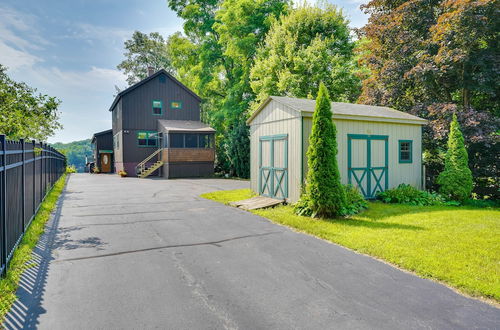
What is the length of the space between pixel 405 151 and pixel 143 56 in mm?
38963

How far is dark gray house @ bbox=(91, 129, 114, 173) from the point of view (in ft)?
107

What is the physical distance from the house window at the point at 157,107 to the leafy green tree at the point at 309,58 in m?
9.04

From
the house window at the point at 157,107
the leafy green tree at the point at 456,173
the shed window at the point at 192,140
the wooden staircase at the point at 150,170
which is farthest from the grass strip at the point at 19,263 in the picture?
the house window at the point at 157,107

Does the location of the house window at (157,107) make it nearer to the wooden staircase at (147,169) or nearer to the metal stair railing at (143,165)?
the metal stair railing at (143,165)

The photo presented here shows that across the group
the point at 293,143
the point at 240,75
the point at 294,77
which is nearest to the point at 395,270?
the point at 293,143

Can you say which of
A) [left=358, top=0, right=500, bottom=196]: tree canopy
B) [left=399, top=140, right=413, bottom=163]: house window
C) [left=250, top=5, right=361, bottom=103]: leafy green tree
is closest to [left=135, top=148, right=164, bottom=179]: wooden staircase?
[left=250, top=5, right=361, bottom=103]: leafy green tree

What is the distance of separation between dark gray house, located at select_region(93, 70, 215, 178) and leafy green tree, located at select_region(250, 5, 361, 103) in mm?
6786

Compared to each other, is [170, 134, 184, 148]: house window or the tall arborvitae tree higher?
[170, 134, 184, 148]: house window

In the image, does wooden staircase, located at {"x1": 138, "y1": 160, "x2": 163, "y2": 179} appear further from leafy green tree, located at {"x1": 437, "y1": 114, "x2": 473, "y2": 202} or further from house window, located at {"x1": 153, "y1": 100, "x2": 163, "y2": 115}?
leafy green tree, located at {"x1": 437, "y1": 114, "x2": 473, "y2": 202}

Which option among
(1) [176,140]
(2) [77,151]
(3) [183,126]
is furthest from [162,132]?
(2) [77,151]

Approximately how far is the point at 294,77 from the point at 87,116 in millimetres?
24300

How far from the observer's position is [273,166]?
37.6ft

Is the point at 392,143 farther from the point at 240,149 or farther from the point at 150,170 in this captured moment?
the point at 150,170

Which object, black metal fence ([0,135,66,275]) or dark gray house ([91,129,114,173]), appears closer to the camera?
black metal fence ([0,135,66,275])
